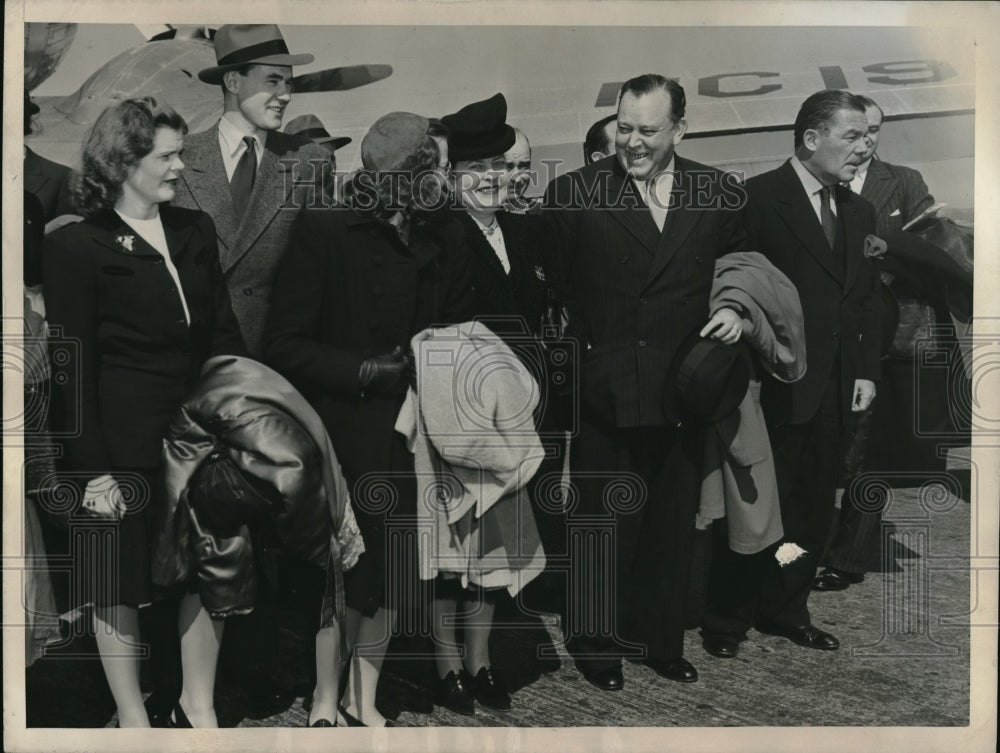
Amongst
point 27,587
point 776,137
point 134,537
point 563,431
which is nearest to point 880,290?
point 776,137

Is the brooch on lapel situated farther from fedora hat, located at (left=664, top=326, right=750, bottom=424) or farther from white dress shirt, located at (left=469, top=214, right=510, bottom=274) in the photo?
fedora hat, located at (left=664, top=326, right=750, bottom=424)

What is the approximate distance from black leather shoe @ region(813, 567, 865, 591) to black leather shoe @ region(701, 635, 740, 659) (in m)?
0.46

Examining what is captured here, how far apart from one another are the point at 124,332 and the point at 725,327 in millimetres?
2455

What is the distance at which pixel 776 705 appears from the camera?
5.66 m

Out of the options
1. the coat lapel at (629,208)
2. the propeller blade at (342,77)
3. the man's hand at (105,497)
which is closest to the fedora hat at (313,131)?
the propeller blade at (342,77)

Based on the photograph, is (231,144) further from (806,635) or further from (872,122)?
(806,635)

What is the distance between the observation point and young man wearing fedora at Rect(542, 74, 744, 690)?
5.56 m

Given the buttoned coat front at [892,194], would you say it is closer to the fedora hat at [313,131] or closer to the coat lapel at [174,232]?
the fedora hat at [313,131]

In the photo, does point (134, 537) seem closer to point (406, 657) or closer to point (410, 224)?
point (406, 657)


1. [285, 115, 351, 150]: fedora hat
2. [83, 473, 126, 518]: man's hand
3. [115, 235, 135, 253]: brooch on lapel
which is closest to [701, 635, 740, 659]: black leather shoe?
[83, 473, 126, 518]: man's hand

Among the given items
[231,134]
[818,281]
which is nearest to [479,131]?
[231,134]

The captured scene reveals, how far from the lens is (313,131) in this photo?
5.48m

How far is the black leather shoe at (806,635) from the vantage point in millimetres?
5785

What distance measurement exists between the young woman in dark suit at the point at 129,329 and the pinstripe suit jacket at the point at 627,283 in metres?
1.45
